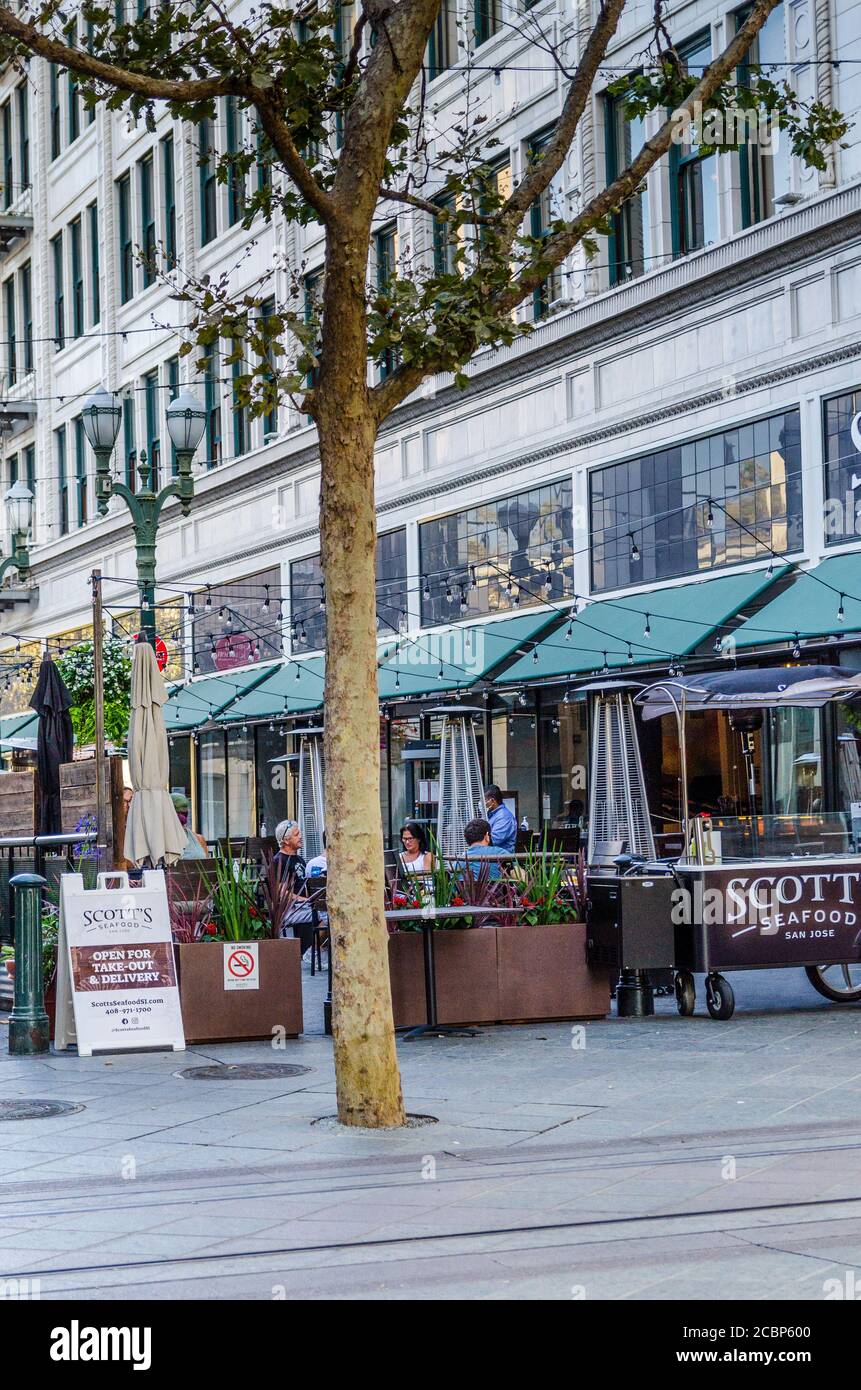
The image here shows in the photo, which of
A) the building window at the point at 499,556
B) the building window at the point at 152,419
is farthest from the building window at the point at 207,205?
the building window at the point at 499,556

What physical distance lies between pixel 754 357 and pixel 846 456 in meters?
2.29

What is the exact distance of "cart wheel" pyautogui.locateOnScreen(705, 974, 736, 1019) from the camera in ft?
43.5

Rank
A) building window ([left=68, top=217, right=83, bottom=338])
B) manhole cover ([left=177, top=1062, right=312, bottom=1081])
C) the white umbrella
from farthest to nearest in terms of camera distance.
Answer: building window ([left=68, top=217, right=83, bottom=338]) → the white umbrella → manhole cover ([left=177, top=1062, right=312, bottom=1081])

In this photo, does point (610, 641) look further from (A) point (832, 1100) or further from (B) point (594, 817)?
(A) point (832, 1100)

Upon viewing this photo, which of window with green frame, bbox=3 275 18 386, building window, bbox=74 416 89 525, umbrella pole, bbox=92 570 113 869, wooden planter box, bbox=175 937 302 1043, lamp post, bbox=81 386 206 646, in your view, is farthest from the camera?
window with green frame, bbox=3 275 18 386

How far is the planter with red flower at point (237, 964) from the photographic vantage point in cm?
1270

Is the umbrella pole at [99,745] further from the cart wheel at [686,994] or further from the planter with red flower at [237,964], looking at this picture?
the cart wheel at [686,994]

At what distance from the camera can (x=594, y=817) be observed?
20.6 meters

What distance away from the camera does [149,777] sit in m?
14.4

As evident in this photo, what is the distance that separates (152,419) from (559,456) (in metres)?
17.0

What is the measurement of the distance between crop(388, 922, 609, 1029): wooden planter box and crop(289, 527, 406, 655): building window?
669 inches

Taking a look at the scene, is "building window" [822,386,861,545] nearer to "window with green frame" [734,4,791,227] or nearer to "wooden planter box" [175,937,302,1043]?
"window with green frame" [734,4,791,227]

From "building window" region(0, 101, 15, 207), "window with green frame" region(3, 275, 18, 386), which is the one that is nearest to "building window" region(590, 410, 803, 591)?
"window with green frame" region(3, 275, 18, 386)
